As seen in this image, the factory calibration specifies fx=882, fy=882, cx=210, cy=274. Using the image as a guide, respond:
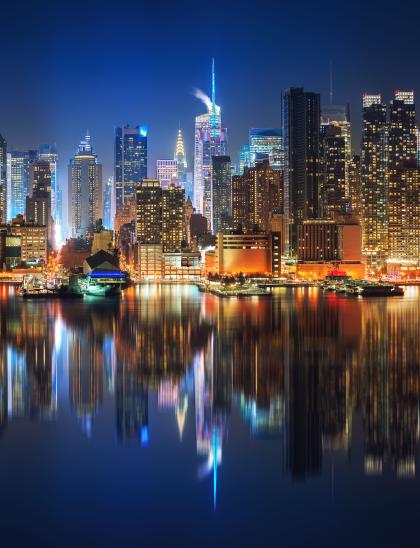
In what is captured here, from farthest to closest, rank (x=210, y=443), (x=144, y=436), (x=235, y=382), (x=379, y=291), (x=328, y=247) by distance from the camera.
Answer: (x=328, y=247) < (x=379, y=291) < (x=235, y=382) < (x=144, y=436) < (x=210, y=443)

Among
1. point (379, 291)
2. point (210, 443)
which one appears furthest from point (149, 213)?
point (210, 443)

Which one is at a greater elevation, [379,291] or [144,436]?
[144,436]

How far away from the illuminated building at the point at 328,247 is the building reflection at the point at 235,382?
77.3 m

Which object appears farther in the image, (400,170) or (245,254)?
(400,170)

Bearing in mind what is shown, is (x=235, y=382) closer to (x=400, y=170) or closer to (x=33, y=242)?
(x=400, y=170)

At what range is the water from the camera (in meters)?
10.5

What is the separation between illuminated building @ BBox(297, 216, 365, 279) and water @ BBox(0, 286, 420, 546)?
85569 millimetres

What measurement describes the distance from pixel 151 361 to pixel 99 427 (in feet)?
25.2

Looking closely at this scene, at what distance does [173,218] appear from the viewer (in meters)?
139

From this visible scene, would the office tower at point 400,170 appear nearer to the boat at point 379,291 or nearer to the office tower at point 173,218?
the office tower at point 173,218

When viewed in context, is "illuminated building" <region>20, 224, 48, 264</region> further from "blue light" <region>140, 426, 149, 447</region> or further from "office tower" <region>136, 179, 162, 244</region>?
"blue light" <region>140, 426, 149, 447</region>

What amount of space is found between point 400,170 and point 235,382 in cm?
10877

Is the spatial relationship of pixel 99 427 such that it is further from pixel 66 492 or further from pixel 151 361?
pixel 151 361

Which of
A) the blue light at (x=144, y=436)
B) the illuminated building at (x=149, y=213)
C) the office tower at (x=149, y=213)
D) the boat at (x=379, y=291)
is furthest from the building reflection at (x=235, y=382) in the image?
the office tower at (x=149, y=213)
